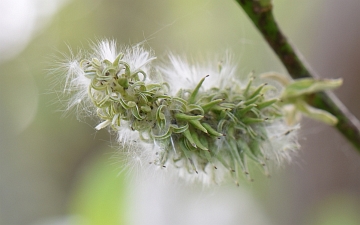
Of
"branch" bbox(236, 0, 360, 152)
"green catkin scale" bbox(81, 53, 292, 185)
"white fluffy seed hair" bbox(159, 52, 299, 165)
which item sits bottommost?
"green catkin scale" bbox(81, 53, 292, 185)

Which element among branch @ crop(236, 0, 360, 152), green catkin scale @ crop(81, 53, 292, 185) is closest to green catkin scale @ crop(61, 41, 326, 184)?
green catkin scale @ crop(81, 53, 292, 185)

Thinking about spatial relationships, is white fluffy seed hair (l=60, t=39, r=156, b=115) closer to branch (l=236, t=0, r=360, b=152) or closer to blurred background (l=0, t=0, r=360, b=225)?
blurred background (l=0, t=0, r=360, b=225)

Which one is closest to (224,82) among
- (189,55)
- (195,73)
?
(195,73)

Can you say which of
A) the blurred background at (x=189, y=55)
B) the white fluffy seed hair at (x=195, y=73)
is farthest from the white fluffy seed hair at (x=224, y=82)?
the blurred background at (x=189, y=55)

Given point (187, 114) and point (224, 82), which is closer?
point (187, 114)

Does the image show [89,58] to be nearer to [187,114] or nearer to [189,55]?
[187,114]

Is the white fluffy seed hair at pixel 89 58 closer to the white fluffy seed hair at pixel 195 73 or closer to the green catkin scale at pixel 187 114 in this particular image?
the green catkin scale at pixel 187 114
